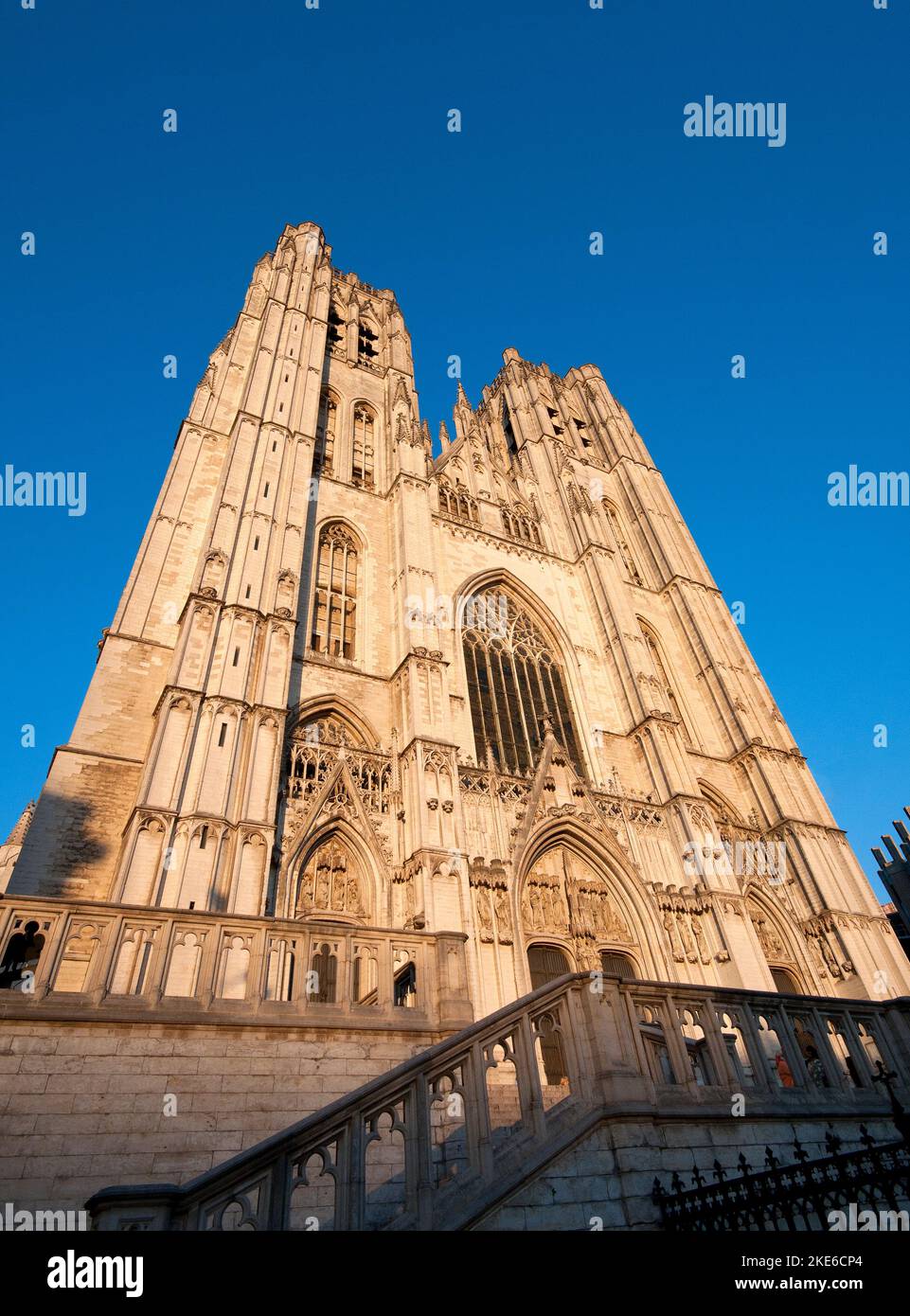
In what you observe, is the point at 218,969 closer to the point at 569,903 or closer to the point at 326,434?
the point at 569,903

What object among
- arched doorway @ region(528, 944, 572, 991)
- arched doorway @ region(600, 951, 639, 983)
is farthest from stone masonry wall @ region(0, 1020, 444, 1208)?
arched doorway @ region(600, 951, 639, 983)

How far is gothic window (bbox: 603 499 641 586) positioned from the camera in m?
28.6

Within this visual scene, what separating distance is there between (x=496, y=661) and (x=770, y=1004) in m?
14.6

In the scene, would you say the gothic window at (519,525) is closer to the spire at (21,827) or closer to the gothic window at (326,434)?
the gothic window at (326,434)

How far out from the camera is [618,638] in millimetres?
22812

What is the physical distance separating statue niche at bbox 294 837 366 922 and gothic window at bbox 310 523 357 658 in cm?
541

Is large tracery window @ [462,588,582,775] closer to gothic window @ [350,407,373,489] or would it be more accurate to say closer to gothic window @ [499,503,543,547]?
gothic window @ [499,503,543,547]

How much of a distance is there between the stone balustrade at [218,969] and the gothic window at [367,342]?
27.3m


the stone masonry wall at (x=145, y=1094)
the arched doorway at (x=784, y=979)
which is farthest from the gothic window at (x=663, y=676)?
the stone masonry wall at (x=145, y=1094)

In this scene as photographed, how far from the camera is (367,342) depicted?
107 ft

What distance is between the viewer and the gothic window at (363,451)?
23.9 m

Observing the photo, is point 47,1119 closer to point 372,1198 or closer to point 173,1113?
point 173,1113

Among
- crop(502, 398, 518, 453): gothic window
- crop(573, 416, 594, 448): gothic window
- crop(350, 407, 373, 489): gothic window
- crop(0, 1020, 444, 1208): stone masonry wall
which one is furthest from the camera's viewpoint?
crop(502, 398, 518, 453): gothic window

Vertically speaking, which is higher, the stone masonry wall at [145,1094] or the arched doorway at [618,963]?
the arched doorway at [618,963]
